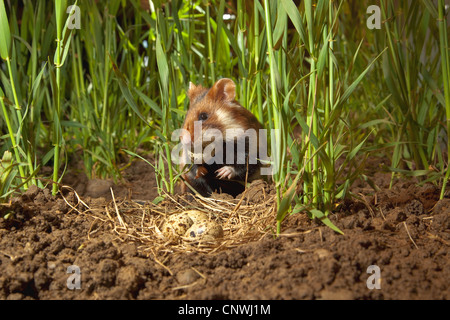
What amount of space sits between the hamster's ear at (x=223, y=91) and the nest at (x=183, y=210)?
1.74 feet

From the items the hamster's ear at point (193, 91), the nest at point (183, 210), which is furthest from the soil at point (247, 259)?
the hamster's ear at point (193, 91)

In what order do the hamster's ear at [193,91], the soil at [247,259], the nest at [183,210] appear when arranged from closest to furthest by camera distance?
the soil at [247,259] < the nest at [183,210] < the hamster's ear at [193,91]

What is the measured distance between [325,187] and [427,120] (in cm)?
163

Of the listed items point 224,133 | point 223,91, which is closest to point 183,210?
point 224,133

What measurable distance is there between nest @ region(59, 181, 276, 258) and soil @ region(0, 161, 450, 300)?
2cm

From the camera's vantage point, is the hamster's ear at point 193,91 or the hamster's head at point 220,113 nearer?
the hamster's head at point 220,113

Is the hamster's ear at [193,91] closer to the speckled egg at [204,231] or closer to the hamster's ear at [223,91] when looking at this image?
the hamster's ear at [223,91]

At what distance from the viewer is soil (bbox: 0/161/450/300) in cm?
147

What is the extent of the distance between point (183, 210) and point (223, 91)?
71cm

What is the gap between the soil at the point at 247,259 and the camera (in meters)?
1.47

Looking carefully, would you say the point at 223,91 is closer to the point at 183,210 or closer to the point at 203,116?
the point at 203,116

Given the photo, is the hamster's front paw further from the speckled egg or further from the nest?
the speckled egg

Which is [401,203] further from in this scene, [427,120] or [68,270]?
[68,270]
